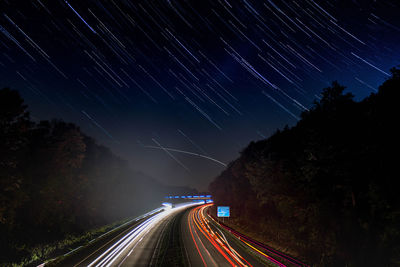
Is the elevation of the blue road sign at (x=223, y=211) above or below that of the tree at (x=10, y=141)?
below

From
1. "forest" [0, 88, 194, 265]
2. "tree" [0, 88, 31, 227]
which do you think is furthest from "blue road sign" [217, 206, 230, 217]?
"tree" [0, 88, 31, 227]

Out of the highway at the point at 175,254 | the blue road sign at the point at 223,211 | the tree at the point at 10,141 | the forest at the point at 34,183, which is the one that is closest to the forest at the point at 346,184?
the highway at the point at 175,254

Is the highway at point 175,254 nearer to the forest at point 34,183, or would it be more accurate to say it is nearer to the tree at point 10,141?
the forest at point 34,183

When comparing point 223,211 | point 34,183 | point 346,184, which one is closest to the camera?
point 346,184

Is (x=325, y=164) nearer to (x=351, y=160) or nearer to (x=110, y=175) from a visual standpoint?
(x=351, y=160)

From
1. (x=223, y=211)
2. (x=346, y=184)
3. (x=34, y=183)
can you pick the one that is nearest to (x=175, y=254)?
(x=346, y=184)

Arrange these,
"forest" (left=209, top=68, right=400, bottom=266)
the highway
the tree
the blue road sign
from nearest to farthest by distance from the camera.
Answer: "forest" (left=209, top=68, right=400, bottom=266)
the highway
the tree
the blue road sign

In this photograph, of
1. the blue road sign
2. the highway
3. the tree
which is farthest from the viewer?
the blue road sign

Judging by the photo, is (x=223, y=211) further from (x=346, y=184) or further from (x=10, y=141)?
(x=10, y=141)

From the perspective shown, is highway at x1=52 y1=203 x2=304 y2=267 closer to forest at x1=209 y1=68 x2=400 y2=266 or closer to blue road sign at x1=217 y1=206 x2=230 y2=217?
forest at x1=209 y1=68 x2=400 y2=266

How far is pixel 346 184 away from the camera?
22.3m

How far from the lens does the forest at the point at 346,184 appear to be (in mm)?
18750

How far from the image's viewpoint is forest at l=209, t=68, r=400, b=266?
18750 mm

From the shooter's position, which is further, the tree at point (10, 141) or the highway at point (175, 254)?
the tree at point (10, 141)
